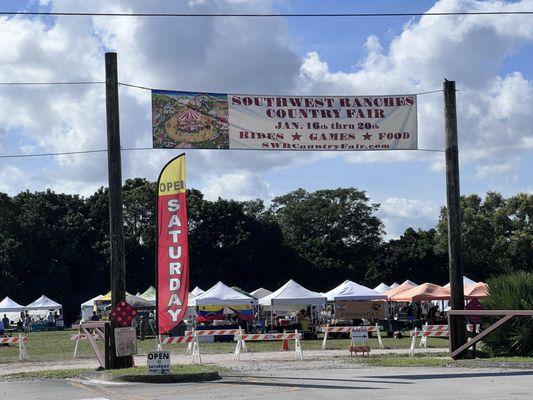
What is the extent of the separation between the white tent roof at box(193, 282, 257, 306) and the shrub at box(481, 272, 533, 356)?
816 inches

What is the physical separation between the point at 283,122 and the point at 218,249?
64978 mm

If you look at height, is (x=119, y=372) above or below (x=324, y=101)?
below

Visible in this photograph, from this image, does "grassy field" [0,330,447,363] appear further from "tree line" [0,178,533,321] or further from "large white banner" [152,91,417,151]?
"tree line" [0,178,533,321]

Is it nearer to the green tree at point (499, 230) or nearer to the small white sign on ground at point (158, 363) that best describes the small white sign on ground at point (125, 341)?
the small white sign on ground at point (158, 363)

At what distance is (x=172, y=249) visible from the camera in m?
20.6

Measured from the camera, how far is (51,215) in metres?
85.3

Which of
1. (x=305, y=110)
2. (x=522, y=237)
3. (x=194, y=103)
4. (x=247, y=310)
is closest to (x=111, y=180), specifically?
(x=194, y=103)

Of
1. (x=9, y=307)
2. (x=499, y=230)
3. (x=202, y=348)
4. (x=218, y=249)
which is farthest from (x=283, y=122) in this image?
(x=218, y=249)

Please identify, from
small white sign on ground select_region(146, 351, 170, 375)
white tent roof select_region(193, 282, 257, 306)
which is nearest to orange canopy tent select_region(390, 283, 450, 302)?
white tent roof select_region(193, 282, 257, 306)

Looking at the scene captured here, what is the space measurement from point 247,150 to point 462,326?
Answer: 23.2 ft

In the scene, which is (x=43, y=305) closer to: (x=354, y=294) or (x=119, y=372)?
(x=354, y=294)

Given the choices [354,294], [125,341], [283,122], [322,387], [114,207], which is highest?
[283,122]

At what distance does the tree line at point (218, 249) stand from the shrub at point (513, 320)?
51.3 metres

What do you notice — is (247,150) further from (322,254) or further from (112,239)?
(322,254)
